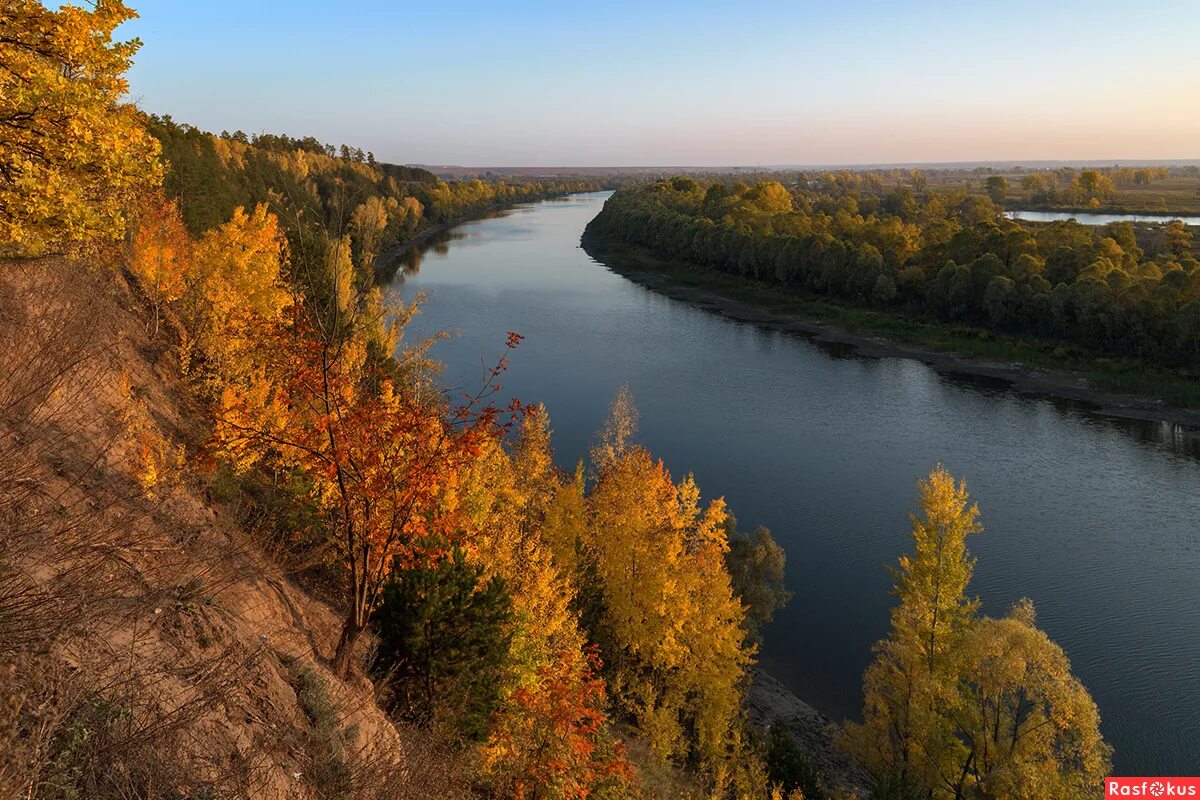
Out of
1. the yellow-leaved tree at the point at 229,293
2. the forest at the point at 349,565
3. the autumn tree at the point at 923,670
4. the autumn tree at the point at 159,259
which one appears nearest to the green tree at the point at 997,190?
the autumn tree at the point at 923,670

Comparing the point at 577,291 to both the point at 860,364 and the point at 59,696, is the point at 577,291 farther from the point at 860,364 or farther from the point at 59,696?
the point at 59,696

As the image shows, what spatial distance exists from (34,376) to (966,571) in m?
17.0

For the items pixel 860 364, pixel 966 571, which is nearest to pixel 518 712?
pixel 966 571

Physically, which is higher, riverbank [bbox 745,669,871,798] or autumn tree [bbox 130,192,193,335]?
autumn tree [bbox 130,192,193,335]

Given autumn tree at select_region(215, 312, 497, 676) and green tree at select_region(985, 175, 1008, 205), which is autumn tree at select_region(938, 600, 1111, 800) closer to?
autumn tree at select_region(215, 312, 497, 676)

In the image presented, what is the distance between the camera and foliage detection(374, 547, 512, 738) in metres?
9.79

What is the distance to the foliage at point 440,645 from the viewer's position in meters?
9.79

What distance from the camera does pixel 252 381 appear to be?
50.7 feet

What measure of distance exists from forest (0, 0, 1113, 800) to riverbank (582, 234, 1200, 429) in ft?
84.0

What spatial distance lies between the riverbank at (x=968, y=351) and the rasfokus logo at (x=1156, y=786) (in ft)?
82.3

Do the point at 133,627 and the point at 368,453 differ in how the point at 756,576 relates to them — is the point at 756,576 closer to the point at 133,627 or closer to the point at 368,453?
the point at 368,453

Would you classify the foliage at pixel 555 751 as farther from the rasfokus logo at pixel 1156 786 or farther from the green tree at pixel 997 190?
the green tree at pixel 997 190

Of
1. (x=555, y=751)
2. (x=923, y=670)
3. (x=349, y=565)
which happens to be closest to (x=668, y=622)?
(x=923, y=670)

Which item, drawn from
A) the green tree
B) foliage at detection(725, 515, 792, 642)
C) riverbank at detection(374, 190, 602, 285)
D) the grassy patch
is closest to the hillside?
foliage at detection(725, 515, 792, 642)
